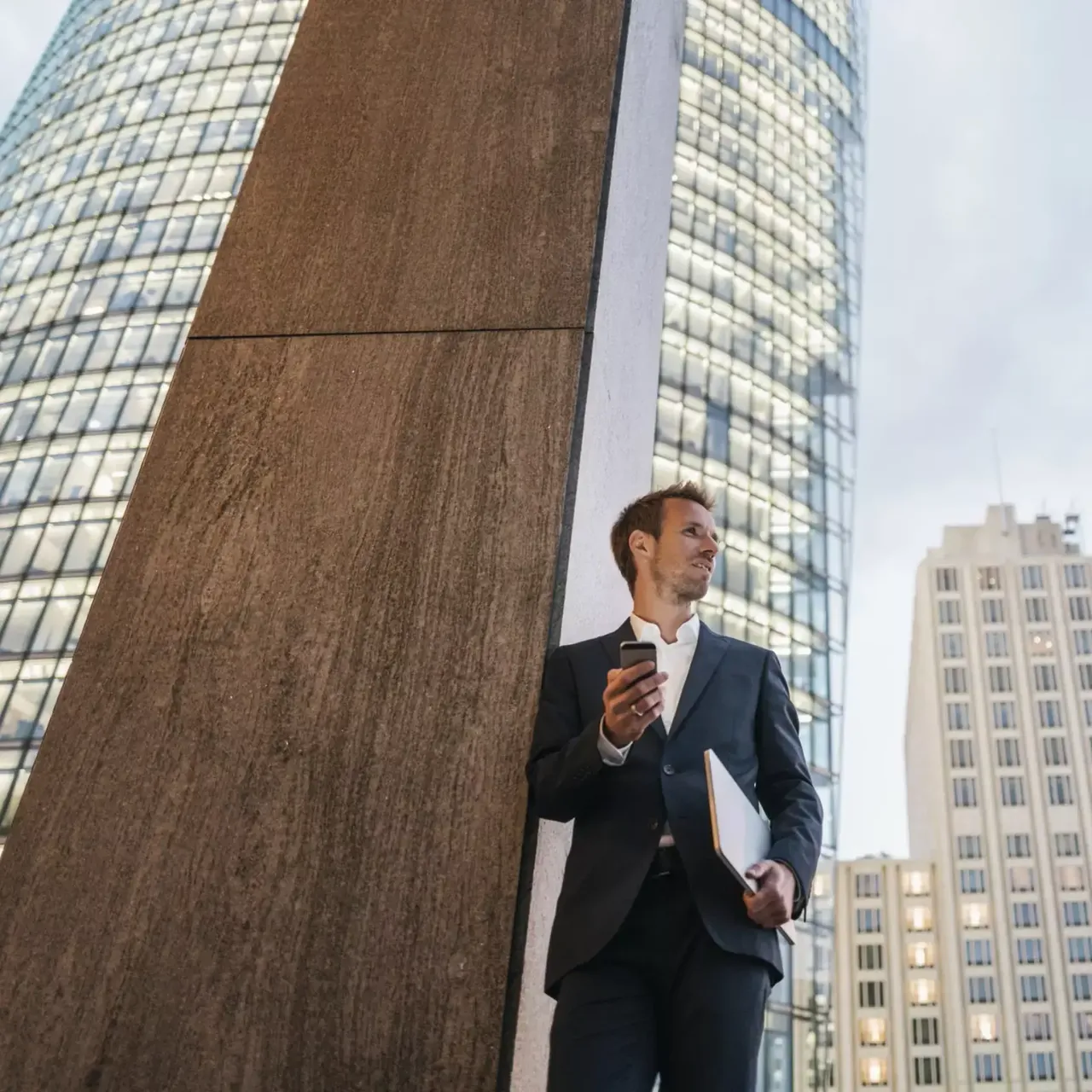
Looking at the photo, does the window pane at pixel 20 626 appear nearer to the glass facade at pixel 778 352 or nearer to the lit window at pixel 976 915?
the glass facade at pixel 778 352

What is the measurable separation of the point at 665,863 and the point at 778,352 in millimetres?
39563

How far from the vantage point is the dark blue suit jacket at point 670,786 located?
171 centimetres

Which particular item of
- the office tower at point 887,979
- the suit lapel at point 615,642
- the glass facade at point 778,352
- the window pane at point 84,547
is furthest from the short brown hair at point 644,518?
the office tower at point 887,979

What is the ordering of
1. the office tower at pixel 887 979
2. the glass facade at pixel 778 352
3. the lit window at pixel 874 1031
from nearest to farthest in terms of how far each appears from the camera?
1. the glass facade at pixel 778 352
2. the office tower at pixel 887 979
3. the lit window at pixel 874 1031

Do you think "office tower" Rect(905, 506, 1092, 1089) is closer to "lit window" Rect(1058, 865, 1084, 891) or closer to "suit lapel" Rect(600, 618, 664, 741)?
"lit window" Rect(1058, 865, 1084, 891)

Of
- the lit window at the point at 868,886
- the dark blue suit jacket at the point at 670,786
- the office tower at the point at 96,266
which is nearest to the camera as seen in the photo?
the dark blue suit jacket at the point at 670,786

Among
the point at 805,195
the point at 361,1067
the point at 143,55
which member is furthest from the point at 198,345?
the point at 143,55

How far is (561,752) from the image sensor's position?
1883mm

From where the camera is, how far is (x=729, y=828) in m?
1.61

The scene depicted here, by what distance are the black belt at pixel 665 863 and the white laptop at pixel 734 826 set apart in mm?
128

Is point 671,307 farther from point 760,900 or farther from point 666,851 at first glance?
point 760,900

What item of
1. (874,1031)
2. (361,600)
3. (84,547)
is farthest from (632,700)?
(874,1031)

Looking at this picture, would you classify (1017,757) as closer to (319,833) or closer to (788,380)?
(788,380)

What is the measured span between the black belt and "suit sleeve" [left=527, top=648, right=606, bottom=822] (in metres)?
0.17
